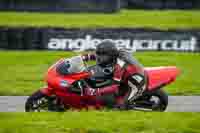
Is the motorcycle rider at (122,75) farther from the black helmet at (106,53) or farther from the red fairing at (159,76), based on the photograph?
the red fairing at (159,76)

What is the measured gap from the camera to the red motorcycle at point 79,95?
11.2m

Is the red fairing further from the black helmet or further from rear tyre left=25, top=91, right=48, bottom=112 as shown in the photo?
rear tyre left=25, top=91, right=48, bottom=112

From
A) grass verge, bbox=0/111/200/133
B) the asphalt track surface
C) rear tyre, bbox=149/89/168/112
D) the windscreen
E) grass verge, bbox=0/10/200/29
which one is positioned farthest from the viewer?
grass verge, bbox=0/10/200/29

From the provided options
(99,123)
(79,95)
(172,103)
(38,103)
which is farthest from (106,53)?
(99,123)

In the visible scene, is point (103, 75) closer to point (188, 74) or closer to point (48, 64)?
point (188, 74)

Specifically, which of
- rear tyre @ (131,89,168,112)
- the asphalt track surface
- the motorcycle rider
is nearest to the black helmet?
the motorcycle rider

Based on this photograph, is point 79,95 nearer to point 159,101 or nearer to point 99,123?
point 159,101

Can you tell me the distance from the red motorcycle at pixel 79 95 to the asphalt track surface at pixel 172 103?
3.02 ft

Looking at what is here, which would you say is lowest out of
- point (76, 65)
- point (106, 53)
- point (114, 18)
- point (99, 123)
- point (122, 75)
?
point (114, 18)

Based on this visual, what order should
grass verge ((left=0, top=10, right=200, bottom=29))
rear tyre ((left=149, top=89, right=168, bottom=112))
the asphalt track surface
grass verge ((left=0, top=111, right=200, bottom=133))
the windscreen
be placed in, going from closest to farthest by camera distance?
grass verge ((left=0, top=111, right=200, bottom=133)), the windscreen, rear tyre ((left=149, top=89, right=168, bottom=112)), the asphalt track surface, grass verge ((left=0, top=10, right=200, bottom=29))

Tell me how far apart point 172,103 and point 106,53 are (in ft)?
8.66

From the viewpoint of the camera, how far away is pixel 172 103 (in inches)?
521

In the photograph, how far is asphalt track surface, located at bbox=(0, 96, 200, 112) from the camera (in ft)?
40.7

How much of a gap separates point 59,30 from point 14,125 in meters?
12.7
